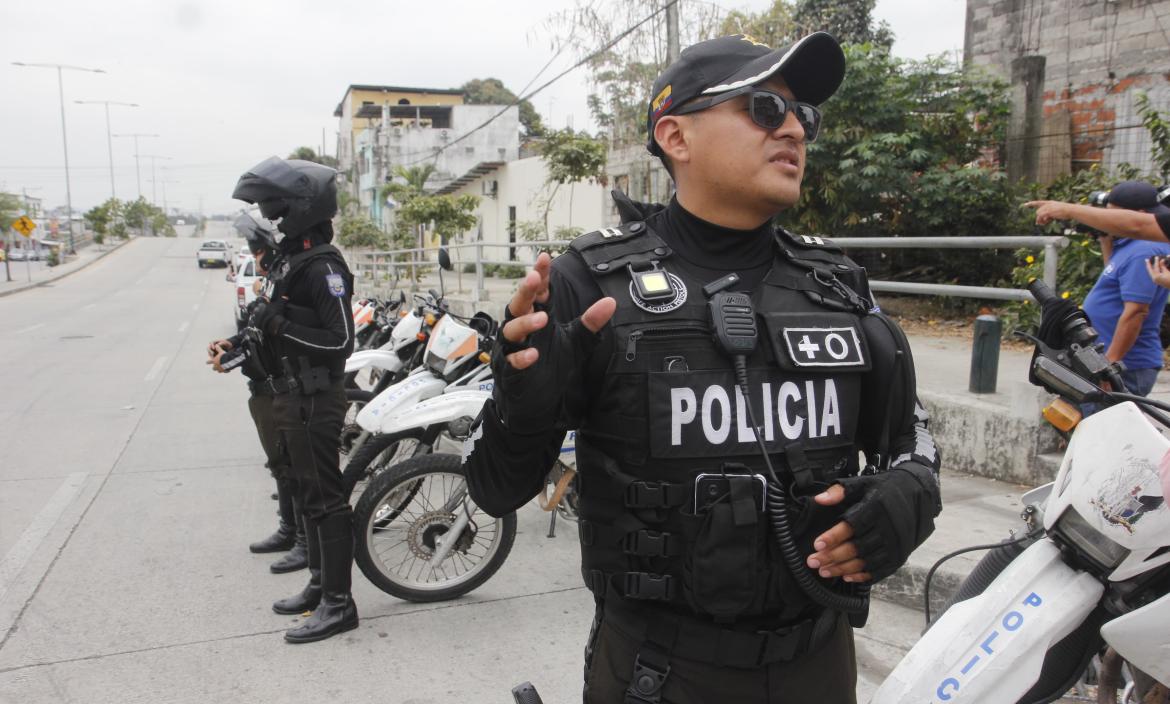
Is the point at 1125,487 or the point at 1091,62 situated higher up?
the point at 1091,62

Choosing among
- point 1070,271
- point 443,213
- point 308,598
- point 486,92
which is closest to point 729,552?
point 308,598

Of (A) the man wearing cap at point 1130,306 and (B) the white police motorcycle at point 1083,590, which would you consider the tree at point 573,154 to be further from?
(B) the white police motorcycle at point 1083,590

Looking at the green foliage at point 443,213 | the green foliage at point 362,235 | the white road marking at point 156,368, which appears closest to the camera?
the white road marking at point 156,368

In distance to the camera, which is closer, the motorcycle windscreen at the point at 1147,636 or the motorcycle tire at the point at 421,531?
the motorcycle windscreen at the point at 1147,636

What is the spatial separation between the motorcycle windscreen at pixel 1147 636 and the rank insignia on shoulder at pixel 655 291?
933 millimetres

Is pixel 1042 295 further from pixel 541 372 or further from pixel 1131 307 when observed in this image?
pixel 1131 307

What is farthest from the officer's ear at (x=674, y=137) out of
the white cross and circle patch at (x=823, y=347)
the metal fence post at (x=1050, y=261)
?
the metal fence post at (x=1050, y=261)

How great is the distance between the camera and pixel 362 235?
29.1 meters

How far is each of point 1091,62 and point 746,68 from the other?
9.60 m

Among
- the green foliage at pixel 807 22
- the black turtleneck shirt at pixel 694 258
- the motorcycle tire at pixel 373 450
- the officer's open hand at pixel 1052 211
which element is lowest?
the motorcycle tire at pixel 373 450

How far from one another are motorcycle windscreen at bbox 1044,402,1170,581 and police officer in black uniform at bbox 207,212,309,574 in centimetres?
285

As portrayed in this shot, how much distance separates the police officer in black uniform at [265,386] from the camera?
11.6ft

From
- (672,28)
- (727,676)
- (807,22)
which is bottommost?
(727,676)

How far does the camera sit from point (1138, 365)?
368 centimetres
